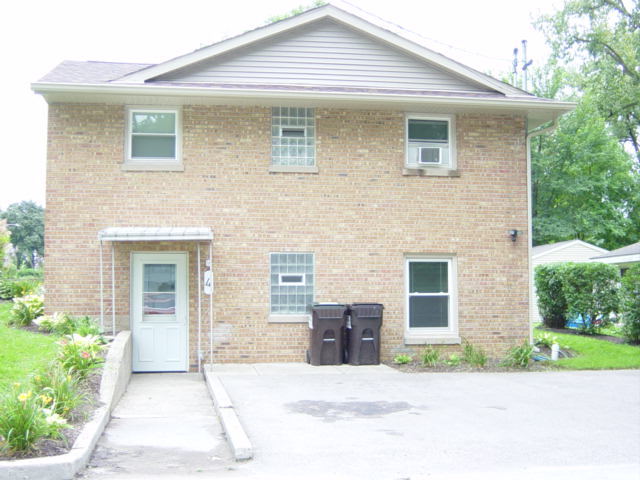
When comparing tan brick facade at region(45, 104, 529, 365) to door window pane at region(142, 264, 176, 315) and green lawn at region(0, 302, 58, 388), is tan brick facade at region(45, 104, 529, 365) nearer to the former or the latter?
door window pane at region(142, 264, 176, 315)

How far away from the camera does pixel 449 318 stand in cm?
1484

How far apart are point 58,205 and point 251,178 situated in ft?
12.0

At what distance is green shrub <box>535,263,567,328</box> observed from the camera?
2102 cm

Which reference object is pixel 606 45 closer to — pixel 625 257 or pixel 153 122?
pixel 625 257

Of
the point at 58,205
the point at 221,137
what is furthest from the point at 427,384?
the point at 58,205

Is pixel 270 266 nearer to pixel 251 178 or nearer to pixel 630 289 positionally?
pixel 251 178

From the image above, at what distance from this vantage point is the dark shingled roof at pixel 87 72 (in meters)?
13.7

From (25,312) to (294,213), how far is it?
18.5 ft

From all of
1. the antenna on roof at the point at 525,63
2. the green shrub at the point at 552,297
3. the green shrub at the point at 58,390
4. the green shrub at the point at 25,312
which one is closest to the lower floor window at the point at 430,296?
the green shrub at the point at 552,297

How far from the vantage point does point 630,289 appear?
59.3ft

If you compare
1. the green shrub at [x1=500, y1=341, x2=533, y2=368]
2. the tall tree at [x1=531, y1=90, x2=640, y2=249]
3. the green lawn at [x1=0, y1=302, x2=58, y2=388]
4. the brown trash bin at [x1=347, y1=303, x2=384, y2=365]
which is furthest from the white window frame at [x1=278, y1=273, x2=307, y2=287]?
the tall tree at [x1=531, y1=90, x2=640, y2=249]

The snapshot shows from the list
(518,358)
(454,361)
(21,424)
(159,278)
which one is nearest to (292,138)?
(159,278)

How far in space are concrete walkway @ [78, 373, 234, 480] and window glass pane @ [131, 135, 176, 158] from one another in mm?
4755

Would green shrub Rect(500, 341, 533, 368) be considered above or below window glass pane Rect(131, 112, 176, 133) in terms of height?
below
